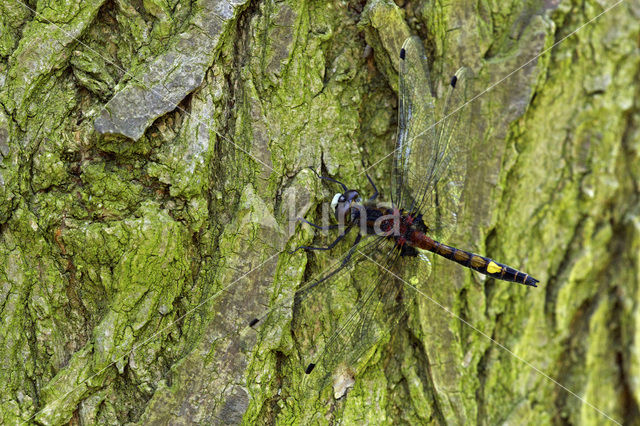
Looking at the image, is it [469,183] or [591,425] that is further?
[591,425]

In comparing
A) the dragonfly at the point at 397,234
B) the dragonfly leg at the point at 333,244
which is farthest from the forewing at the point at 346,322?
the dragonfly leg at the point at 333,244

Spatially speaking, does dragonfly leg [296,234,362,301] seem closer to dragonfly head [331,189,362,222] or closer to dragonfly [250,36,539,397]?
dragonfly [250,36,539,397]

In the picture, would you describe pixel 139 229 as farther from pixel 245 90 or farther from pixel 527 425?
pixel 527 425

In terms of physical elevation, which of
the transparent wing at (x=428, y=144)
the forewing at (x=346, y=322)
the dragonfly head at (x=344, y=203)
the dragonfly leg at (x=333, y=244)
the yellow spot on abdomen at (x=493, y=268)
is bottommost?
the forewing at (x=346, y=322)

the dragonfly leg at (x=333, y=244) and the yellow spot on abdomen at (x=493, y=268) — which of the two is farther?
the yellow spot on abdomen at (x=493, y=268)

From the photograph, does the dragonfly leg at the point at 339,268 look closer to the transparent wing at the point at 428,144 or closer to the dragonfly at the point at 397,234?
the dragonfly at the point at 397,234

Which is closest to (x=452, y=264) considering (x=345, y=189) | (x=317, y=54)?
(x=345, y=189)
